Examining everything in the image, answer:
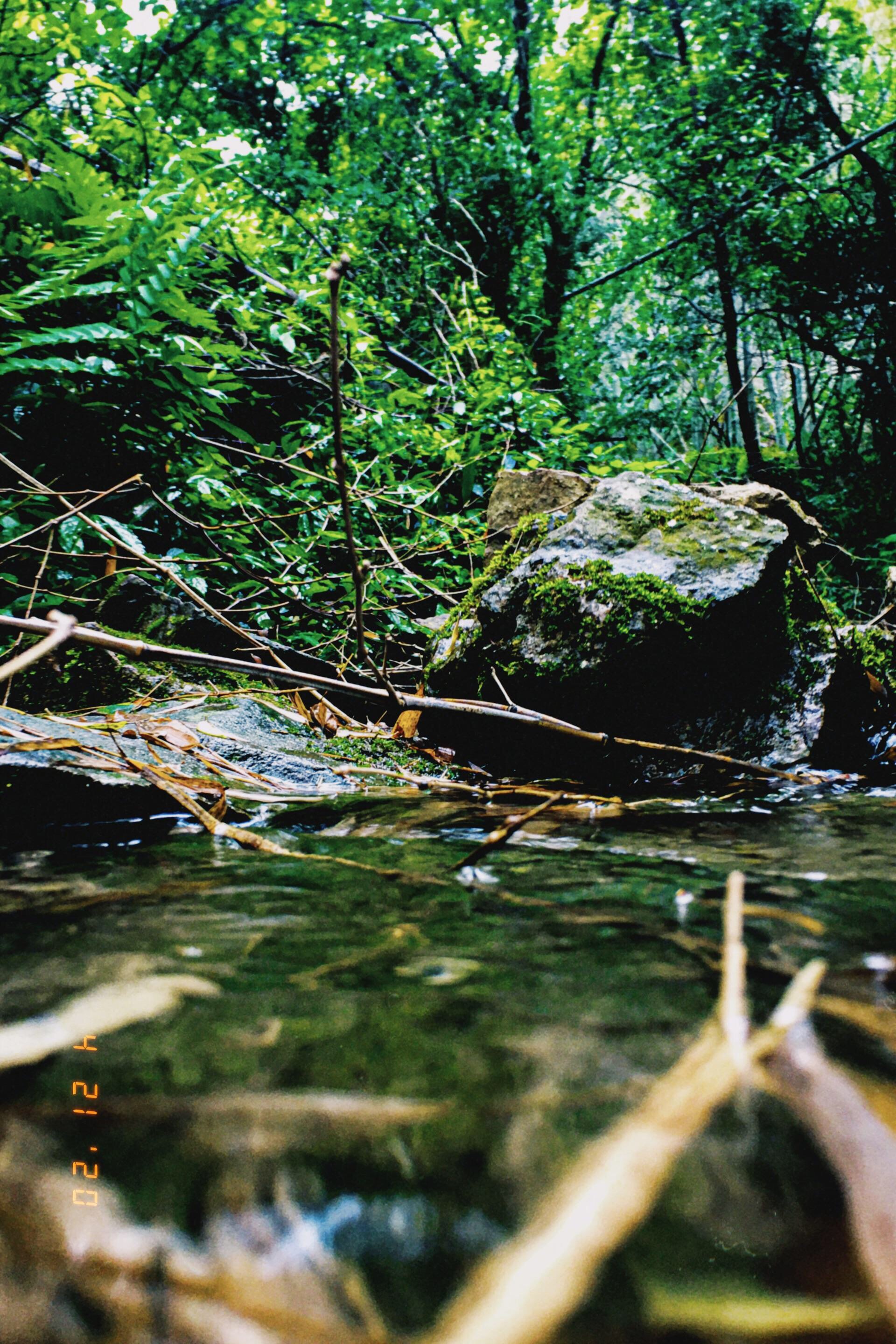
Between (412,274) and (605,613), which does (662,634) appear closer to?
(605,613)

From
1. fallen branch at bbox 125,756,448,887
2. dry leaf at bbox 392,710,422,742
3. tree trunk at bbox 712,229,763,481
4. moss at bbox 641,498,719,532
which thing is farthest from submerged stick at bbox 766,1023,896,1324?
tree trunk at bbox 712,229,763,481

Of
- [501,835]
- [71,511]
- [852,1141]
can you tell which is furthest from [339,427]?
[71,511]

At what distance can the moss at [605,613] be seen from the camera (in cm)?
246

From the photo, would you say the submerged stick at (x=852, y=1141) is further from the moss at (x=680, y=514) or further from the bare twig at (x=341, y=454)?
the moss at (x=680, y=514)

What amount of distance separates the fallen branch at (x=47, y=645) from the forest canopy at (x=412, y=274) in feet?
4.48

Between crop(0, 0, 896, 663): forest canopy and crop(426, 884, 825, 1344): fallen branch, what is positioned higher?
crop(0, 0, 896, 663): forest canopy

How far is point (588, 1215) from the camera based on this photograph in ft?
1.22

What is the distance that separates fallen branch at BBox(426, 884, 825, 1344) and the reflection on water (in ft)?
0.05

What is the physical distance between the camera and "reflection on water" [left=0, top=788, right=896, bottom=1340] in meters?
0.40

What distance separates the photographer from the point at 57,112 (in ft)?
20.8

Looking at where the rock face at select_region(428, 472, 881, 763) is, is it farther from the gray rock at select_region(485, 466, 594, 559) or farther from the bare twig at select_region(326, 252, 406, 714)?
the bare twig at select_region(326, 252, 406, 714)

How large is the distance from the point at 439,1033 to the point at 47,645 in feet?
2.21

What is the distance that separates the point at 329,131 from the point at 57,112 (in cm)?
455

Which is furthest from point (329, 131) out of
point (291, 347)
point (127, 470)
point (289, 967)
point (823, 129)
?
point (289, 967)
